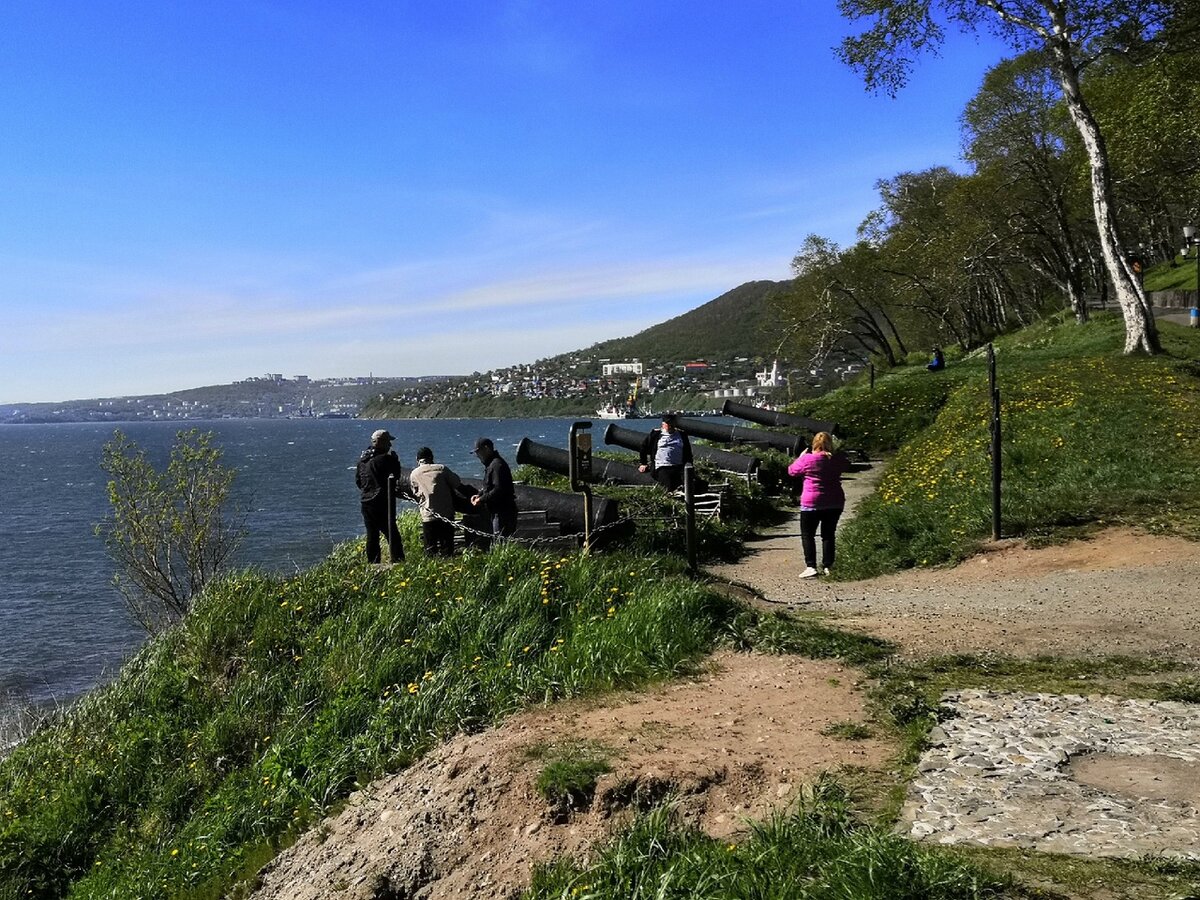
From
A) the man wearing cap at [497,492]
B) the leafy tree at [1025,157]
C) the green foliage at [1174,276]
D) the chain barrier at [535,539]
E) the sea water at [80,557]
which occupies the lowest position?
the sea water at [80,557]

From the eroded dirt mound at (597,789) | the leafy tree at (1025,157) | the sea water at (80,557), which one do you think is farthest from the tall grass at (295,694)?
the leafy tree at (1025,157)

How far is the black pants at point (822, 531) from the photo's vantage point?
11.8m

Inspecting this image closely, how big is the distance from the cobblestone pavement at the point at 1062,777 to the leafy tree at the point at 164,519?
16.5 m

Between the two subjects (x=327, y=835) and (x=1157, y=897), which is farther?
(x=327, y=835)

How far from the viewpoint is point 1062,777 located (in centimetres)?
490

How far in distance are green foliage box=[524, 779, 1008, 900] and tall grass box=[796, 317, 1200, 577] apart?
7397 millimetres

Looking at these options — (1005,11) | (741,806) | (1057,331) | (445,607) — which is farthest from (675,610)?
(1057,331)

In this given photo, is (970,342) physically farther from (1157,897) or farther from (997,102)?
(1157,897)

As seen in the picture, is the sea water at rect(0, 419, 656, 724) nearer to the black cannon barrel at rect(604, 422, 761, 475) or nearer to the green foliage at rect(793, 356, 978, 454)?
the black cannon barrel at rect(604, 422, 761, 475)

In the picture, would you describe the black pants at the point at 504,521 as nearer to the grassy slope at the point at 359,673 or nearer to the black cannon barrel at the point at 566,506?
the black cannon barrel at the point at 566,506

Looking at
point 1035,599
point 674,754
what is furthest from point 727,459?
point 674,754

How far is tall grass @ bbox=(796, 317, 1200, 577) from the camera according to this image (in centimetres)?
1180

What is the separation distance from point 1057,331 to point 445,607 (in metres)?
29.8

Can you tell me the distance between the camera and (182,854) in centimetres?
754
